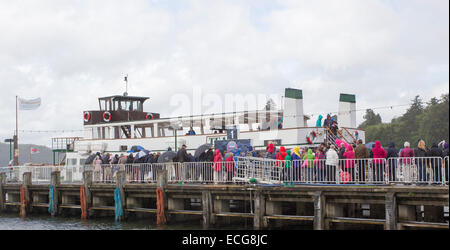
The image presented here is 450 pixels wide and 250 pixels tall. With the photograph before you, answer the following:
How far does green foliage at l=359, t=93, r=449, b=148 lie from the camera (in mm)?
77375

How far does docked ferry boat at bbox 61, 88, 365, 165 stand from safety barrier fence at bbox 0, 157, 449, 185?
5355mm

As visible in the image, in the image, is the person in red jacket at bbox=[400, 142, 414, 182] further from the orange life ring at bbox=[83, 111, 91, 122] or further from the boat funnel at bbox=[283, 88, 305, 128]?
the orange life ring at bbox=[83, 111, 91, 122]

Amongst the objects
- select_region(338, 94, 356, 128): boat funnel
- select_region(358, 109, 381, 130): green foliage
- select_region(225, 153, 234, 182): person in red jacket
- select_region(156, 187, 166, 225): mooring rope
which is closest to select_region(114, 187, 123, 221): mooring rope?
select_region(156, 187, 166, 225): mooring rope

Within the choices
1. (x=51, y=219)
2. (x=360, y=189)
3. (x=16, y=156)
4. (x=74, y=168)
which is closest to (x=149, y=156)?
(x=51, y=219)

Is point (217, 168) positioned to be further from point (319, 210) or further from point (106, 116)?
point (106, 116)

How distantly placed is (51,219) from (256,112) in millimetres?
12746

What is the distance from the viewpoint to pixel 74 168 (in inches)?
1351

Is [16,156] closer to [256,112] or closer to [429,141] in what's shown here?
[256,112]

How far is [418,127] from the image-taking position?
90.5 meters

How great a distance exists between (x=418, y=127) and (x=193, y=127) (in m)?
61.4

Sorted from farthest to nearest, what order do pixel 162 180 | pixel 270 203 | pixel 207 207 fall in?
pixel 162 180 < pixel 207 207 < pixel 270 203

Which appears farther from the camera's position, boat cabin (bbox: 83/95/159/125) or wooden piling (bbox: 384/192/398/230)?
boat cabin (bbox: 83/95/159/125)

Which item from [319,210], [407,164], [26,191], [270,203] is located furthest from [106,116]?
[407,164]
